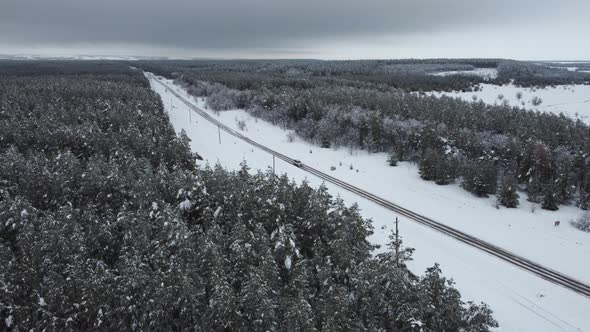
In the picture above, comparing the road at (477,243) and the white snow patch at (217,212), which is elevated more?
the white snow patch at (217,212)

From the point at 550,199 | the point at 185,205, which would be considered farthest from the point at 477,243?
the point at 185,205

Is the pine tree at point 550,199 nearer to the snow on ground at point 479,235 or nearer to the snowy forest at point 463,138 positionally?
the snowy forest at point 463,138

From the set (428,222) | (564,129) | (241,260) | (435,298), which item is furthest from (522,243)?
(564,129)

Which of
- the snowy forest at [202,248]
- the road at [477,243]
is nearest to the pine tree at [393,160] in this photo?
the snowy forest at [202,248]

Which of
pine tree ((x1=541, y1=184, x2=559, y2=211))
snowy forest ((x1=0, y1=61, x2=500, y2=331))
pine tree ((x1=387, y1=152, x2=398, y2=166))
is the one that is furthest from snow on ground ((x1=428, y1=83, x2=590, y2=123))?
pine tree ((x1=541, y1=184, x2=559, y2=211))

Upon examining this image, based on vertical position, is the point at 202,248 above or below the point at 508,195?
above

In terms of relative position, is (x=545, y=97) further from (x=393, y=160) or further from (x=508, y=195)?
(x=508, y=195)

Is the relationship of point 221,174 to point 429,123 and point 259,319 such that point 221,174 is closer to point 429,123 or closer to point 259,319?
point 259,319
